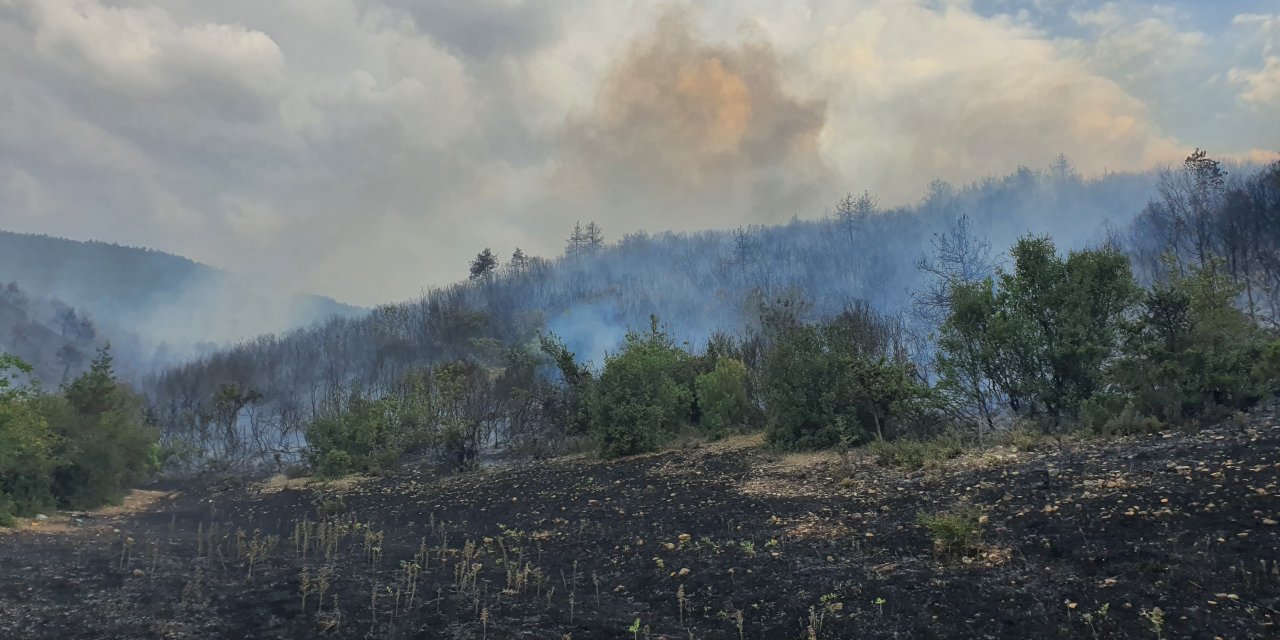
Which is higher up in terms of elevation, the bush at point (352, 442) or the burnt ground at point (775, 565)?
the bush at point (352, 442)

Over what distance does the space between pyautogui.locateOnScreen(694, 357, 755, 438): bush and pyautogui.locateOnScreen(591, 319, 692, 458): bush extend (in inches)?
26.1

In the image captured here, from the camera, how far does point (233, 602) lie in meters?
7.45

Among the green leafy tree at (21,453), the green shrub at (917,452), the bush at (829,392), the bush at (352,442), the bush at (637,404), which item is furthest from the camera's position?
the bush at (352,442)

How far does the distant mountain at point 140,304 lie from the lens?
119188 mm

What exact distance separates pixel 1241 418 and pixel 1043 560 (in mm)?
6329

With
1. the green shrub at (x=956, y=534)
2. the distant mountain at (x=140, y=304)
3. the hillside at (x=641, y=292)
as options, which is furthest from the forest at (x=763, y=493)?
the distant mountain at (x=140, y=304)

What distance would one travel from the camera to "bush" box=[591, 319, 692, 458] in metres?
19.1

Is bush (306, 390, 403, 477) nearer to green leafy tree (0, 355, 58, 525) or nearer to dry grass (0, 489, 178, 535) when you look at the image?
dry grass (0, 489, 178, 535)

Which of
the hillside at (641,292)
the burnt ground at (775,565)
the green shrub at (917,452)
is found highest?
the hillside at (641,292)

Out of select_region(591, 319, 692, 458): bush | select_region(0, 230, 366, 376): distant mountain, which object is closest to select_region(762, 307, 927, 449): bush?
select_region(591, 319, 692, 458): bush

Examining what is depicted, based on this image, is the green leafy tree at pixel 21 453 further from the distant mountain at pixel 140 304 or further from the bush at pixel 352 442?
the distant mountain at pixel 140 304

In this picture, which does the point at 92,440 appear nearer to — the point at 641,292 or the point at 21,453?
the point at 21,453

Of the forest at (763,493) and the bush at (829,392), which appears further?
the bush at (829,392)

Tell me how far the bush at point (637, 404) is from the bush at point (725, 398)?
0.66 metres
